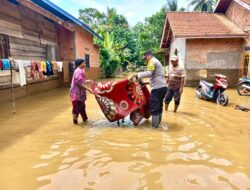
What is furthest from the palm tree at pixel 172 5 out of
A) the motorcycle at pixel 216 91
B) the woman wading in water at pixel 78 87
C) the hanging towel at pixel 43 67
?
the woman wading in water at pixel 78 87

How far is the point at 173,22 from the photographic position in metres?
13.1

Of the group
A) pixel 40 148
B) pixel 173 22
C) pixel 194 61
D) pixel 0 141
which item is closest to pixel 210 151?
pixel 40 148

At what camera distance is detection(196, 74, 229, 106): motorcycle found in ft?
24.0

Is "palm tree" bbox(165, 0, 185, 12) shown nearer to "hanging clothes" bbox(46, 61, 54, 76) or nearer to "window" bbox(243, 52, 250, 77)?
"window" bbox(243, 52, 250, 77)

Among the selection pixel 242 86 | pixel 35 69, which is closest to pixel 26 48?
pixel 35 69

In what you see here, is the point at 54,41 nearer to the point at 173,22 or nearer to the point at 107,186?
the point at 173,22

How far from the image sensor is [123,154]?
3.38 m

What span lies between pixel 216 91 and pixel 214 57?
209 inches

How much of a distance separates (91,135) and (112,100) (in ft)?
2.90

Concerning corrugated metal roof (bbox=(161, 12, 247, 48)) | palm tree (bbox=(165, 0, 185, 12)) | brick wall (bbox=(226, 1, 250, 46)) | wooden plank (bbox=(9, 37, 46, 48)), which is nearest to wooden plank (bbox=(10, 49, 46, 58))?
wooden plank (bbox=(9, 37, 46, 48))

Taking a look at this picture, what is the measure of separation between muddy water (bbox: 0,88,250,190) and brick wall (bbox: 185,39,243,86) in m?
7.22

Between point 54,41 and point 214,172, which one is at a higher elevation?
point 54,41

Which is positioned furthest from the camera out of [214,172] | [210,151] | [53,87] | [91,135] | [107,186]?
[53,87]

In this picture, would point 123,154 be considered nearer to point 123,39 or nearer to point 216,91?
point 216,91
